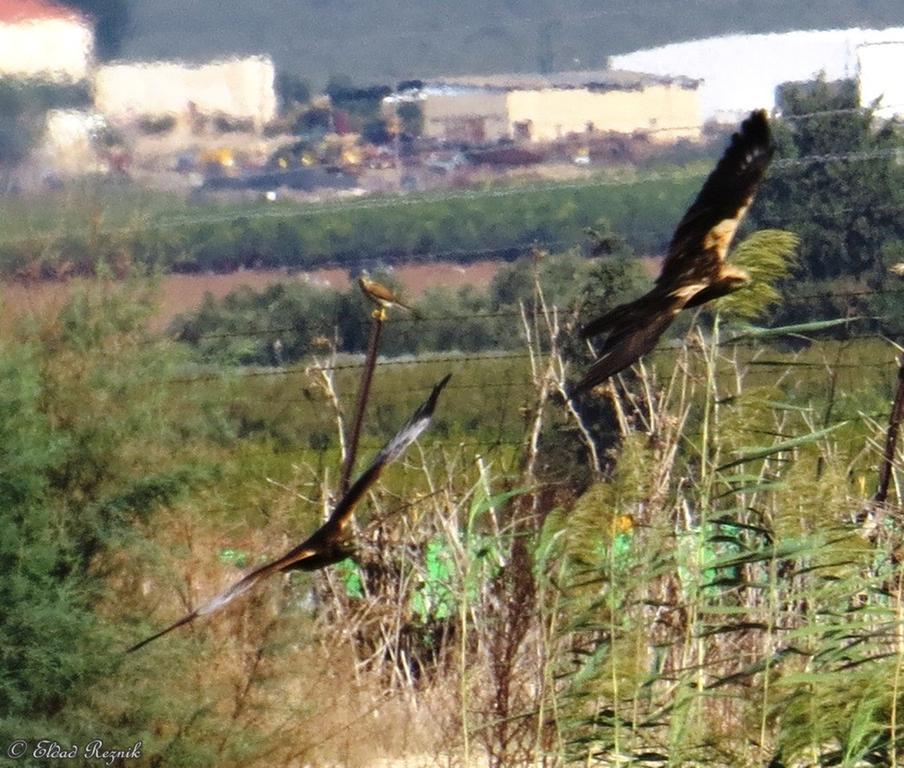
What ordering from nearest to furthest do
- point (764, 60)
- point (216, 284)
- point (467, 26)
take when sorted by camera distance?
point (216, 284) → point (764, 60) → point (467, 26)

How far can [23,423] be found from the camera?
6.41 m

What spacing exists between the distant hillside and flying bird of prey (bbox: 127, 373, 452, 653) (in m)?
9.98

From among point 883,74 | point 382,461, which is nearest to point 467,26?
point 883,74

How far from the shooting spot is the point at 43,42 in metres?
11.0

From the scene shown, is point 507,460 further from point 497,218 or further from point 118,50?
point 118,50

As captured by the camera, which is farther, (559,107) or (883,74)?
(883,74)

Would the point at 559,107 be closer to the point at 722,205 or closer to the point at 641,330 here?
the point at 722,205

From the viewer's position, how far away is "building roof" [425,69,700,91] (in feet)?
42.1

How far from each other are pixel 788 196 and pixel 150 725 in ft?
24.4

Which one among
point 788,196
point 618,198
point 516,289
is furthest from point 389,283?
point 788,196

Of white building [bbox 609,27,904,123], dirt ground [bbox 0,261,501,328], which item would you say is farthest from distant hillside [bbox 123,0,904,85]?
dirt ground [bbox 0,261,501,328]

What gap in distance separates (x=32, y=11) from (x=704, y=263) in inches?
332

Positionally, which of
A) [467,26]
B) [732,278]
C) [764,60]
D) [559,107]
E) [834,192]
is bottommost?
[834,192]

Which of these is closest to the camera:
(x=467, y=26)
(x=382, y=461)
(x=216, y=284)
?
Answer: (x=382, y=461)
